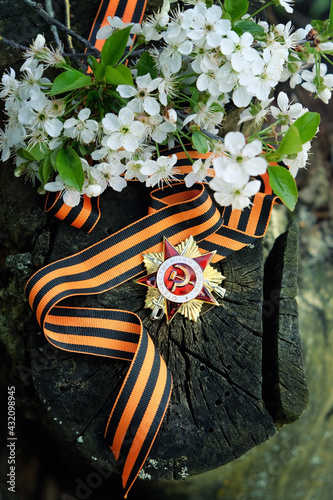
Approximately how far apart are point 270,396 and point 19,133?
114 centimetres

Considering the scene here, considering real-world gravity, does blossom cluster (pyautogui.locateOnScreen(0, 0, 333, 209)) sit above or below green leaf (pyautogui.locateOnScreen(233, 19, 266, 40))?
below

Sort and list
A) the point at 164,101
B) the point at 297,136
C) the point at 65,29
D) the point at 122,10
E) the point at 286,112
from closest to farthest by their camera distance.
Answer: the point at 297,136, the point at 164,101, the point at 286,112, the point at 65,29, the point at 122,10

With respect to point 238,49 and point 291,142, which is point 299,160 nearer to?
point 291,142

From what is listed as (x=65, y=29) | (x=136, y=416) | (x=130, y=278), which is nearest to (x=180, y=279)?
(x=130, y=278)

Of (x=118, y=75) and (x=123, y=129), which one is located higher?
(x=118, y=75)

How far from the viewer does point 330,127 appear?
10.8 feet

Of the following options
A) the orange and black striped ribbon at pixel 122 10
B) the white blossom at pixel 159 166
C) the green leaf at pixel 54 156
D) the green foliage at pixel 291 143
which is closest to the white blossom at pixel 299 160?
the green foliage at pixel 291 143

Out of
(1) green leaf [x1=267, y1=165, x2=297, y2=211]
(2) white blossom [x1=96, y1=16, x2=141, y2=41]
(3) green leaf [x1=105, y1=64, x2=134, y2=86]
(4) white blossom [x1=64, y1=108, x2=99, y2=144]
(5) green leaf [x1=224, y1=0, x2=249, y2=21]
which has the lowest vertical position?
(4) white blossom [x1=64, y1=108, x2=99, y2=144]

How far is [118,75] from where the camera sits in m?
1.22

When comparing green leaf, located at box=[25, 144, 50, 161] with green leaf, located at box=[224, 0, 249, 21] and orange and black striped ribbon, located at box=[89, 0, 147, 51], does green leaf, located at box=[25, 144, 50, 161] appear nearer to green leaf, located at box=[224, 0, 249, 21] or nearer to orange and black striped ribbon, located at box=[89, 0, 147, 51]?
green leaf, located at box=[224, 0, 249, 21]

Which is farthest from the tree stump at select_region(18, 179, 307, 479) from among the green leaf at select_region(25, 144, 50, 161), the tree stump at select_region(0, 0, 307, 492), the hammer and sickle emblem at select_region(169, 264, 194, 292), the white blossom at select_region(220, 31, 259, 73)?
the white blossom at select_region(220, 31, 259, 73)

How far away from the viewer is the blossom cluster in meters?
1.22

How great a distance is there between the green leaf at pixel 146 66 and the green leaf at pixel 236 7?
248 millimetres

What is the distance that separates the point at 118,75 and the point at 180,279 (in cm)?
67
